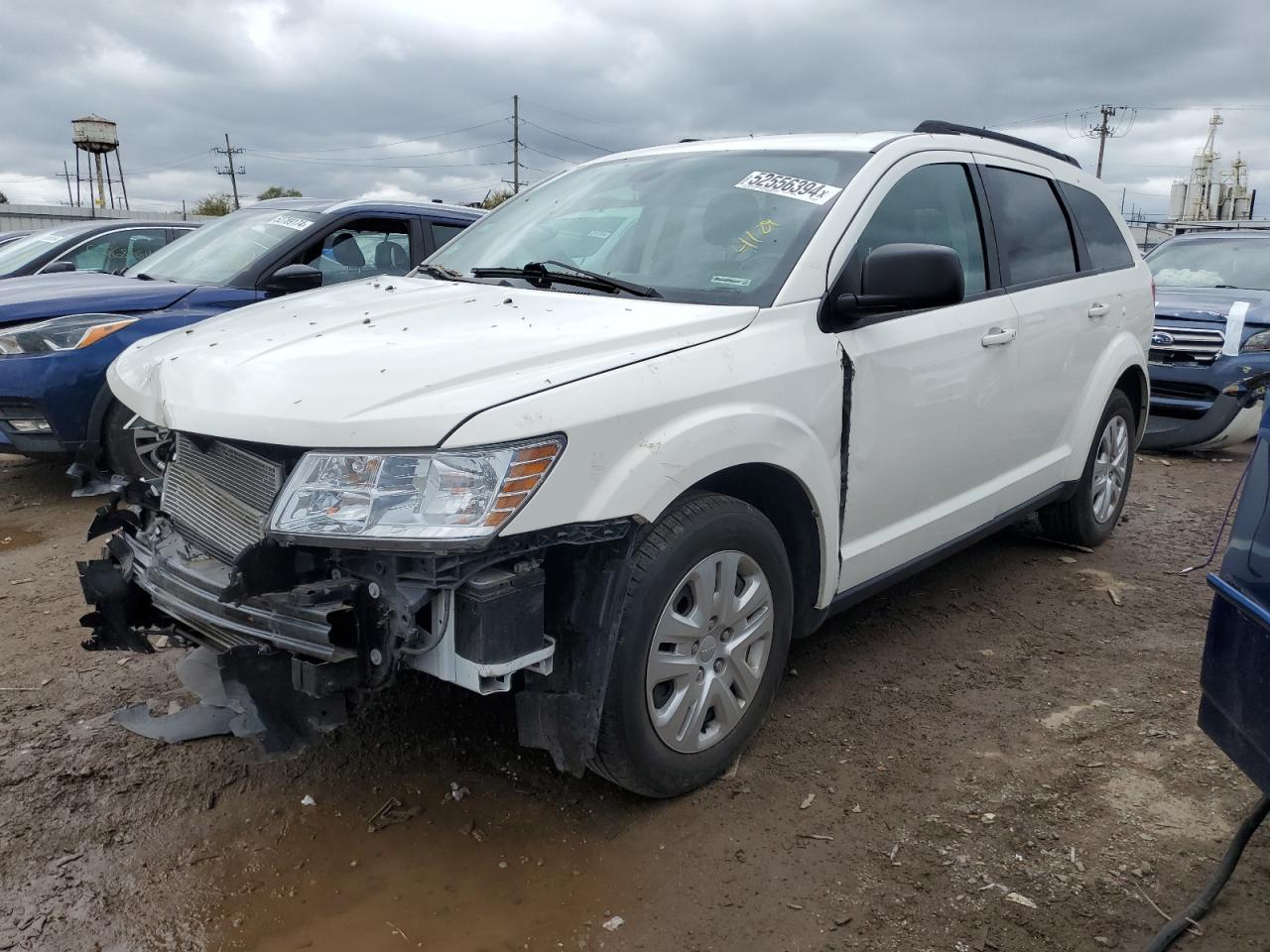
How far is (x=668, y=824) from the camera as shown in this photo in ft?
8.85

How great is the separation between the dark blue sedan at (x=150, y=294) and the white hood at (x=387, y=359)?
6.55ft

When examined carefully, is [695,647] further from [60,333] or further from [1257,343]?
[1257,343]

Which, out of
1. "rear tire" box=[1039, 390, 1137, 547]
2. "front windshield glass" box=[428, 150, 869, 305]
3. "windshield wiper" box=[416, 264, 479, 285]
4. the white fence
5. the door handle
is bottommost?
"rear tire" box=[1039, 390, 1137, 547]

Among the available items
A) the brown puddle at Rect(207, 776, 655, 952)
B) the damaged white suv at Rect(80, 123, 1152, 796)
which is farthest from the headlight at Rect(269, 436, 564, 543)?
the brown puddle at Rect(207, 776, 655, 952)

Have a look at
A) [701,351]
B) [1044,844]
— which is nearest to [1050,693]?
[1044,844]

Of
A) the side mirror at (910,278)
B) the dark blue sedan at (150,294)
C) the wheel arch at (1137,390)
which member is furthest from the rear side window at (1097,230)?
the dark blue sedan at (150,294)

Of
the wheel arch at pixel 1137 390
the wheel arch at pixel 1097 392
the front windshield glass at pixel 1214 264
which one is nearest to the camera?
the wheel arch at pixel 1097 392

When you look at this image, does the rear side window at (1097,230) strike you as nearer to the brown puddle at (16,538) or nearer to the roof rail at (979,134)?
the roof rail at (979,134)

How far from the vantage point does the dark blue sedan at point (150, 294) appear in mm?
5262

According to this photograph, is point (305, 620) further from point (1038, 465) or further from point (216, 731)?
point (1038, 465)

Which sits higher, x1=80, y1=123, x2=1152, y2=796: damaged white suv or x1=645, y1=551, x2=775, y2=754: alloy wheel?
x1=80, y1=123, x2=1152, y2=796: damaged white suv

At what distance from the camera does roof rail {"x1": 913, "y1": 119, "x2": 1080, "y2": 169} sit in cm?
375

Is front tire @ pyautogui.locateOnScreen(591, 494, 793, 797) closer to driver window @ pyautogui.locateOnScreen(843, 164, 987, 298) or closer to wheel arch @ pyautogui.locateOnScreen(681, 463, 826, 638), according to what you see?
wheel arch @ pyautogui.locateOnScreen(681, 463, 826, 638)

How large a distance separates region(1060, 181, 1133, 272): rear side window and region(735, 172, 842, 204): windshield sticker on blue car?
1.95 meters
